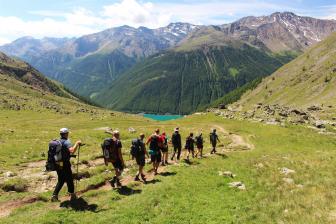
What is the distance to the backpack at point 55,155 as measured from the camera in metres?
20.5

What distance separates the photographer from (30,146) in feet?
156

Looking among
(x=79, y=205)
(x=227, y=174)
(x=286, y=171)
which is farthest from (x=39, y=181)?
(x=286, y=171)

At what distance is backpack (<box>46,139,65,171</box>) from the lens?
805 inches

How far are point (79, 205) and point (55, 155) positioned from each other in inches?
128

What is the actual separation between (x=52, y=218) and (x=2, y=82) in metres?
167

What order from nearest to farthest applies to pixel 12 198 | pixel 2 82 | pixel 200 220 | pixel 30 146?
pixel 200 220, pixel 12 198, pixel 30 146, pixel 2 82

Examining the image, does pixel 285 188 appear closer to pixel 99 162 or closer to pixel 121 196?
pixel 121 196

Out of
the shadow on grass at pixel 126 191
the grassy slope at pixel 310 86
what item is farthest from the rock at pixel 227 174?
the grassy slope at pixel 310 86

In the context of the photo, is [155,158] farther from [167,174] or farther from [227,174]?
[227,174]

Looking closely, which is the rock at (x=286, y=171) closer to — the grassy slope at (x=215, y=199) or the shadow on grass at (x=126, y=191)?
the grassy slope at (x=215, y=199)

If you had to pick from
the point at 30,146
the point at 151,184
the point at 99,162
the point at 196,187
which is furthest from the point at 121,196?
the point at 30,146

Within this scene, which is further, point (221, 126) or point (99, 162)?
point (221, 126)

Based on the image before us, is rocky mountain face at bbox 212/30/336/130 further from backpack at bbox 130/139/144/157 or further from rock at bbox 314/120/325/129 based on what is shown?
backpack at bbox 130/139/144/157

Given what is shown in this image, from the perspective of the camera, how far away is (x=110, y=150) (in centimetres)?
2538
